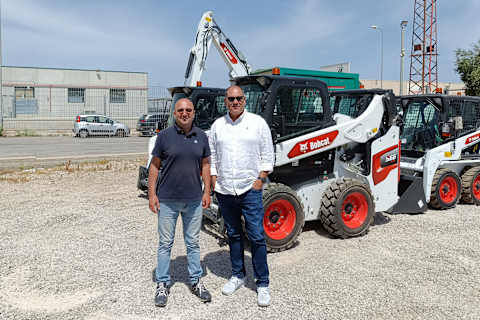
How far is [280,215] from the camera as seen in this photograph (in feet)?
16.5

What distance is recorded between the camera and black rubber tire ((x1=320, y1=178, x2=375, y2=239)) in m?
5.29

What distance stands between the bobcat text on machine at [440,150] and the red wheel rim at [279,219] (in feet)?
7.81

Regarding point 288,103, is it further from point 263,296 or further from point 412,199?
point 412,199

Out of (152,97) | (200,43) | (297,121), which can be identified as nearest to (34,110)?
(152,97)

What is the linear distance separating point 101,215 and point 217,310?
12.5 feet

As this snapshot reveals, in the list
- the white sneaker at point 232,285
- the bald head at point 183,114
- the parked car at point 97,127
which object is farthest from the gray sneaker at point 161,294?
the parked car at point 97,127

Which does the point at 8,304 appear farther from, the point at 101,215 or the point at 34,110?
the point at 34,110

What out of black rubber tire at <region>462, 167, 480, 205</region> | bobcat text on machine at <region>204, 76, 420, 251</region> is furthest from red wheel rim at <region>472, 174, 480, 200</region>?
bobcat text on machine at <region>204, 76, 420, 251</region>

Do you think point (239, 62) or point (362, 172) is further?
point (239, 62)

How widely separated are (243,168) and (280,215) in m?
1.66

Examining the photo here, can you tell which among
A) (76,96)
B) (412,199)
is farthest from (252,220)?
(76,96)

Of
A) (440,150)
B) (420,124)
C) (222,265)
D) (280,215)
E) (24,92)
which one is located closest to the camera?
(222,265)

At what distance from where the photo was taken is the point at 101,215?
6664mm

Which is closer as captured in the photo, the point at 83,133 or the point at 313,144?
the point at 313,144
